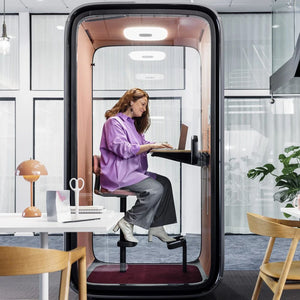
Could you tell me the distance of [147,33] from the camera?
356 cm

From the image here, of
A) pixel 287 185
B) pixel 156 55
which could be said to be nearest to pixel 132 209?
pixel 156 55

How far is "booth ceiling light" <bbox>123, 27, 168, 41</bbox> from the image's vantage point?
355cm

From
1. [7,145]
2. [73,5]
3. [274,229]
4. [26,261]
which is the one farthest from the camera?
[7,145]

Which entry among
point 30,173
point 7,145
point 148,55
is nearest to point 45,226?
point 30,173

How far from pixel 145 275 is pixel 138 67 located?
5.49 feet

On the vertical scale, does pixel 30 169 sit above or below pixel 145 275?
above

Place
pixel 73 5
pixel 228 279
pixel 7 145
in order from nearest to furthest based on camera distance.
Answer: pixel 228 279 < pixel 73 5 < pixel 7 145

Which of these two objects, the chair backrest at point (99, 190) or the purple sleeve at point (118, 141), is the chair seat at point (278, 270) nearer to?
the chair backrest at point (99, 190)

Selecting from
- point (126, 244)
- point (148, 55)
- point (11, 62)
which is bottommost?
point (126, 244)

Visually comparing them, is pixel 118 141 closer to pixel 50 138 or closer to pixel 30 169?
pixel 30 169

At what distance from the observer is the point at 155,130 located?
353 cm

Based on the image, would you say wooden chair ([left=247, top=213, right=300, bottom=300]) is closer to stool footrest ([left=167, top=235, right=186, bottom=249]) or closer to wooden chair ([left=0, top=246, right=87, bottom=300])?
stool footrest ([left=167, top=235, right=186, bottom=249])

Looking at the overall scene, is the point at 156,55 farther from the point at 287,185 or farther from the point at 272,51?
the point at 272,51

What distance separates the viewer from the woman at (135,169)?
3.52 meters
